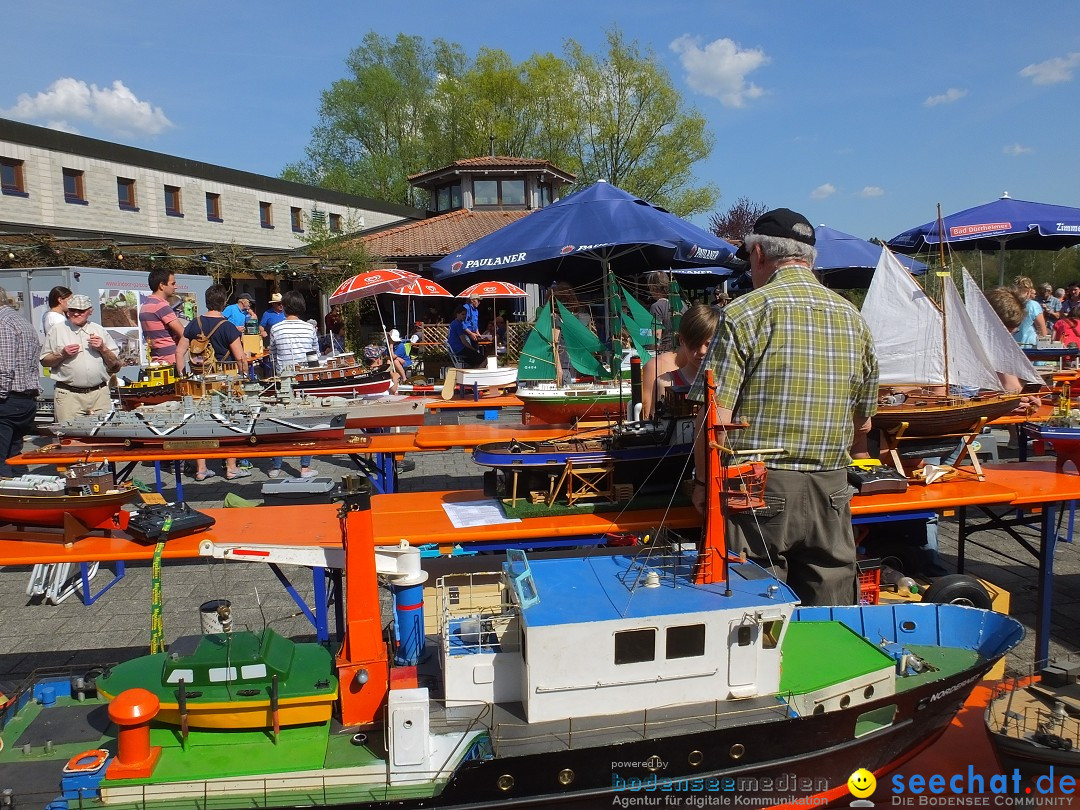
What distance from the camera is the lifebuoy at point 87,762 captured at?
2.91m

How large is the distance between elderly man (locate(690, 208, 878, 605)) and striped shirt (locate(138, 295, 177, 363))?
30.1 feet

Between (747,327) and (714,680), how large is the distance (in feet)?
5.73

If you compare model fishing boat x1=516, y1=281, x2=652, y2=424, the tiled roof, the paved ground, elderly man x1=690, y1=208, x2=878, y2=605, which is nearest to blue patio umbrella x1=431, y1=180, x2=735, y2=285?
model fishing boat x1=516, y1=281, x2=652, y2=424

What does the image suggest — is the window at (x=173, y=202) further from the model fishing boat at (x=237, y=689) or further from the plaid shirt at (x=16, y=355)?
the model fishing boat at (x=237, y=689)

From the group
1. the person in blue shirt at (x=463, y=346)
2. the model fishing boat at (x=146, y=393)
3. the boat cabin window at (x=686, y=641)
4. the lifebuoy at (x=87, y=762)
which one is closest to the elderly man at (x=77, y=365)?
the model fishing boat at (x=146, y=393)

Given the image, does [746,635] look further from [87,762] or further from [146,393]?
[146,393]

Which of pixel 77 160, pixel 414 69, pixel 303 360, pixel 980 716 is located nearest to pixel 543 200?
pixel 77 160

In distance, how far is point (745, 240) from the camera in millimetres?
4348

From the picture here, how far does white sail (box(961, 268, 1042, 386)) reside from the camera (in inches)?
249

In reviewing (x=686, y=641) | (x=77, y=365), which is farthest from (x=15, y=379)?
(x=686, y=641)

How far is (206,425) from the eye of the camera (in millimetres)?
7820

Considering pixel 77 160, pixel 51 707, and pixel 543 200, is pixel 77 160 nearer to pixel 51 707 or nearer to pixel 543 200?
pixel 543 200

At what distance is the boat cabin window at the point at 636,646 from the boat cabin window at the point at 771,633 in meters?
0.52

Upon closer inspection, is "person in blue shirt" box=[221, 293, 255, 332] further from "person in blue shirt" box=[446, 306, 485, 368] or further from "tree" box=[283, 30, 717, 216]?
"tree" box=[283, 30, 717, 216]
